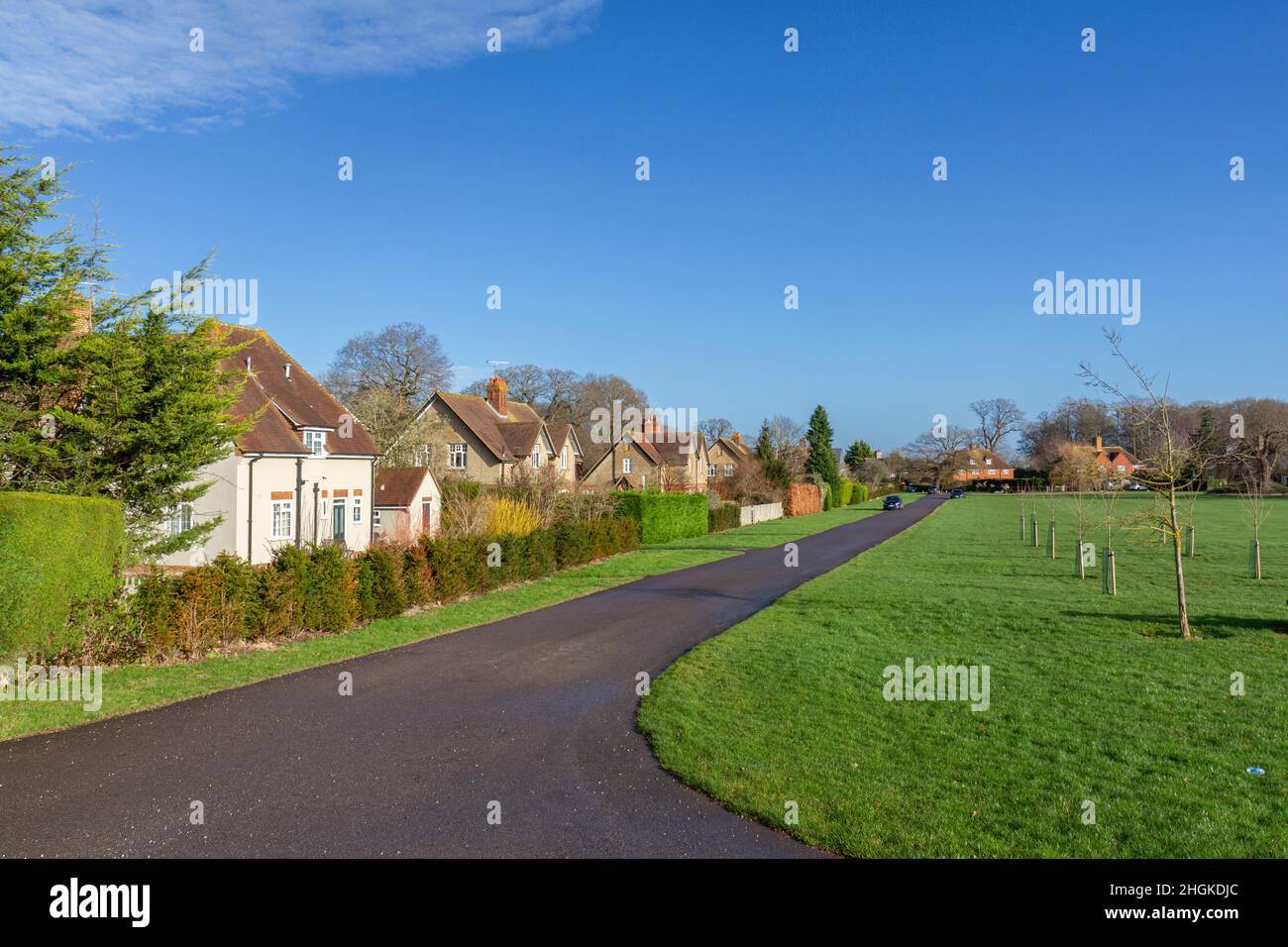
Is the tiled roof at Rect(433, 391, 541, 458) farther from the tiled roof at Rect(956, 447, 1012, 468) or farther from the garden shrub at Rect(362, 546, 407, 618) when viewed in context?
the tiled roof at Rect(956, 447, 1012, 468)

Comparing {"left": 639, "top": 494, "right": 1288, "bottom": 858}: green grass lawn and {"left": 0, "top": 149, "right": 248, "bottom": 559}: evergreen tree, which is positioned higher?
{"left": 0, "top": 149, "right": 248, "bottom": 559}: evergreen tree

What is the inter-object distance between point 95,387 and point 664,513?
1049 inches

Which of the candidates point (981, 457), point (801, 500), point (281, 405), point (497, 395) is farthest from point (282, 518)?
point (981, 457)

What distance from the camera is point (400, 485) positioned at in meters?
34.7

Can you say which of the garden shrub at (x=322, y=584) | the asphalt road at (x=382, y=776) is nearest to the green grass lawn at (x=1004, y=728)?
the asphalt road at (x=382, y=776)

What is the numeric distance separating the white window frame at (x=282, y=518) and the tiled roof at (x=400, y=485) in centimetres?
644

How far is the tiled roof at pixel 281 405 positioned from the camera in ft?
86.2

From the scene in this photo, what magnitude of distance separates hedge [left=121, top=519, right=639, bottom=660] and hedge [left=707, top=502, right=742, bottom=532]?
79.0 ft

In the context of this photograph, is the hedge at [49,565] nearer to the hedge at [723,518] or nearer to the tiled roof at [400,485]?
the tiled roof at [400,485]

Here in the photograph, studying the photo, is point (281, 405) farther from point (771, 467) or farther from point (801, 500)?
point (801, 500)

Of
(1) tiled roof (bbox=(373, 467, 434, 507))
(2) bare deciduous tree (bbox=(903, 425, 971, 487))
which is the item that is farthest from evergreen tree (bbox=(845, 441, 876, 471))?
(1) tiled roof (bbox=(373, 467, 434, 507))

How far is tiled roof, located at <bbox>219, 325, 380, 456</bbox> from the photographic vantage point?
26266mm

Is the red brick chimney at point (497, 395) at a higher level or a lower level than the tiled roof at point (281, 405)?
higher
